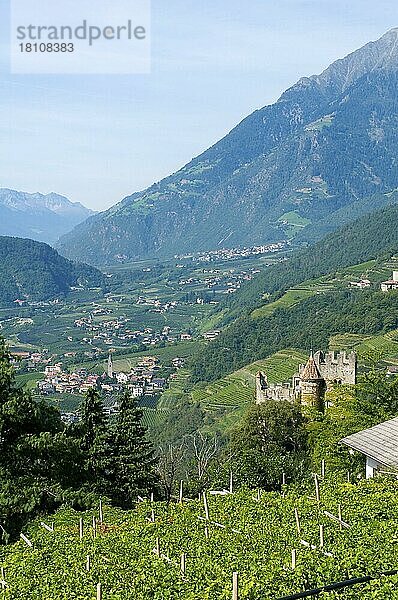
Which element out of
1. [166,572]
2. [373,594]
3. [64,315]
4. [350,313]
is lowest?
[64,315]

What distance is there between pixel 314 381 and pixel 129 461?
14554mm

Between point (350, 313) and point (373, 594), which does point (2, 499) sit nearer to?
point (373, 594)

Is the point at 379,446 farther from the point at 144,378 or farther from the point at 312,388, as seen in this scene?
the point at 144,378

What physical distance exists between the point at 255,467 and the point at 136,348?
110 meters

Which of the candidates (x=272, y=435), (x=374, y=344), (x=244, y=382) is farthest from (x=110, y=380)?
(x=272, y=435)

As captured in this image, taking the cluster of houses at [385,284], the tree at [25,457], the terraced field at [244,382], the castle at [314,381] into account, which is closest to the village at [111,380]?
the terraced field at [244,382]

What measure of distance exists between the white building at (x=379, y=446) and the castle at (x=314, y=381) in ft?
58.4

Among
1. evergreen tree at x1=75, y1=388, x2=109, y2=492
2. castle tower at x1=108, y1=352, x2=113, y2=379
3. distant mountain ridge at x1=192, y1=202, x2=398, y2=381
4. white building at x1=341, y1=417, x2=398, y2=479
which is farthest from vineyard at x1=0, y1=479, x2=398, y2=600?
castle tower at x1=108, y1=352, x2=113, y2=379

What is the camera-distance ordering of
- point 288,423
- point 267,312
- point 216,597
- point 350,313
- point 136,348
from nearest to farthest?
point 216,597
point 288,423
point 350,313
point 267,312
point 136,348

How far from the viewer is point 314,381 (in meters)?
39.0

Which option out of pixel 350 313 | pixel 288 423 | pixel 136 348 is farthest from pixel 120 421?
pixel 136 348

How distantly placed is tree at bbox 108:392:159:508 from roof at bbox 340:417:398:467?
358 inches

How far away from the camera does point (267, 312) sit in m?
110

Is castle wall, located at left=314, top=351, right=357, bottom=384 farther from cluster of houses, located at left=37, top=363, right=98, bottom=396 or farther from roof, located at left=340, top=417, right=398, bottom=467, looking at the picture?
cluster of houses, located at left=37, top=363, right=98, bottom=396
